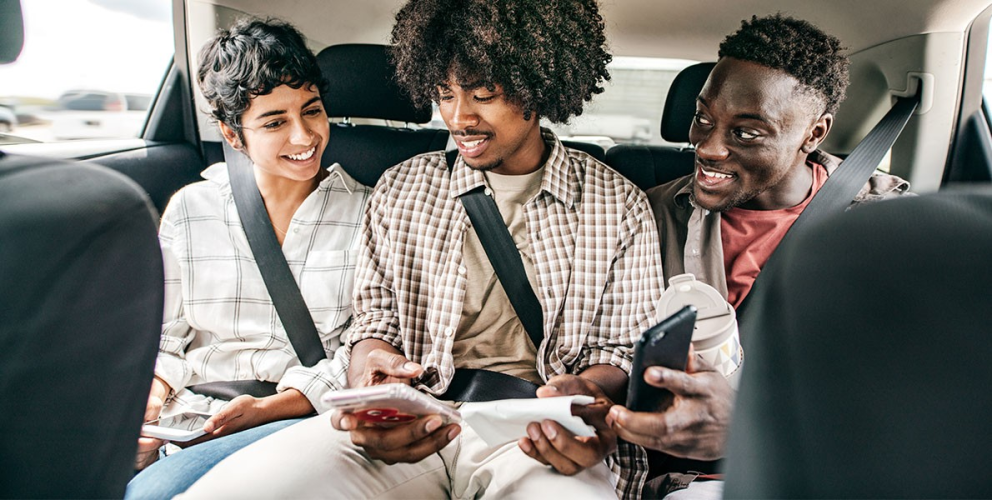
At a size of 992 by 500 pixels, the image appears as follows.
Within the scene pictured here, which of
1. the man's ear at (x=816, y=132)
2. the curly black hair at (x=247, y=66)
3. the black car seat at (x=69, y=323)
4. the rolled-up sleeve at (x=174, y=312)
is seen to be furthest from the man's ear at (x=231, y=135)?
the man's ear at (x=816, y=132)

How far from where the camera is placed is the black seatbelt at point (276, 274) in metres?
1.66

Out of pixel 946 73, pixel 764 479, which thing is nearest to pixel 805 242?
pixel 764 479

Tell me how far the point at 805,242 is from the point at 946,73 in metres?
1.82

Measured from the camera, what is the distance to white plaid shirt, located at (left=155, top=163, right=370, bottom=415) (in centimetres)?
162

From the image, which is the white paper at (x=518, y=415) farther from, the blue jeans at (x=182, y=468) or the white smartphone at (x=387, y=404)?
the blue jeans at (x=182, y=468)

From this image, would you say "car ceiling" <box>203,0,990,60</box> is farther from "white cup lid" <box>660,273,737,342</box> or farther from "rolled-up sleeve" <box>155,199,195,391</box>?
"white cup lid" <box>660,273,737,342</box>

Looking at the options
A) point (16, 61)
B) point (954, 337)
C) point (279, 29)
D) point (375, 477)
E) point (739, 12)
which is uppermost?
point (739, 12)

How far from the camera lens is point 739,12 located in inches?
87.7

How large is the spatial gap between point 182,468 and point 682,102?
1.63 metres

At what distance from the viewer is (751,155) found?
1.54 metres

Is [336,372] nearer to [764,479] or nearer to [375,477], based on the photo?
[375,477]

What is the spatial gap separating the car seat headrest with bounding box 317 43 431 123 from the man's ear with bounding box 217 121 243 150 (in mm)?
363

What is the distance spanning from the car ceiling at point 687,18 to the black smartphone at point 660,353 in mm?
1538

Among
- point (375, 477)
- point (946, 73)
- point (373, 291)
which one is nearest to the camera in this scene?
point (375, 477)
